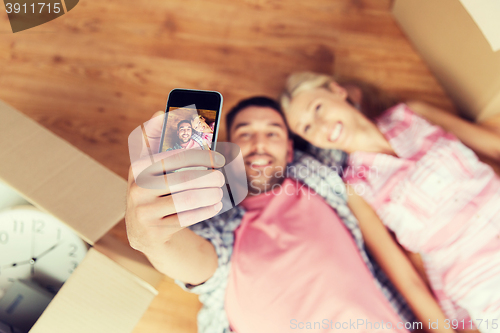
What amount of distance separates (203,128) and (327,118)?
590 millimetres

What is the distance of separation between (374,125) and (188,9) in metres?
1.00

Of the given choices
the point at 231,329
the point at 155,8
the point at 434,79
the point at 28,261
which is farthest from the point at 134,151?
the point at 434,79

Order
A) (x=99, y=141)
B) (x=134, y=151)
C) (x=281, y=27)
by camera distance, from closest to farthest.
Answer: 1. (x=134, y=151)
2. (x=99, y=141)
3. (x=281, y=27)

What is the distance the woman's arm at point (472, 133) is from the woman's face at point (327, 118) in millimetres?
275

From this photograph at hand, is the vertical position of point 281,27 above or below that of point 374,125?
above

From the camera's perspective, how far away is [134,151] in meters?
0.55

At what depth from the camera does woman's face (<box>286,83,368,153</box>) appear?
1.01 metres

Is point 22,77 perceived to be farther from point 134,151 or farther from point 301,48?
point 301,48

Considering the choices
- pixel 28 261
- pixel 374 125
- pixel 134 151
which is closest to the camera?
pixel 134 151

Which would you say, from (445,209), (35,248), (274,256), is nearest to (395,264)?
(445,209)

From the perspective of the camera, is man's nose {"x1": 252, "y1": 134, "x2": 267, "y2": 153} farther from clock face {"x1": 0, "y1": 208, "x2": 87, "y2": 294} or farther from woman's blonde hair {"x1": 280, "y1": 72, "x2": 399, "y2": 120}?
clock face {"x1": 0, "y1": 208, "x2": 87, "y2": 294}

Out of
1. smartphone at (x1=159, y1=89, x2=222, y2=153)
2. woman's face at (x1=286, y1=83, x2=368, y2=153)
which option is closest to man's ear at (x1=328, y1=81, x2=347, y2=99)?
woman's face at (x1=286, y1=83, x2=368, y2=153)

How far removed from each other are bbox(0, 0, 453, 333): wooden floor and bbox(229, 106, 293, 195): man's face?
10.1 inches

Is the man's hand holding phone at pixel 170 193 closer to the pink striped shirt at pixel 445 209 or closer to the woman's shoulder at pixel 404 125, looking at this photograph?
the pink striped shirt at pixel 445 209
